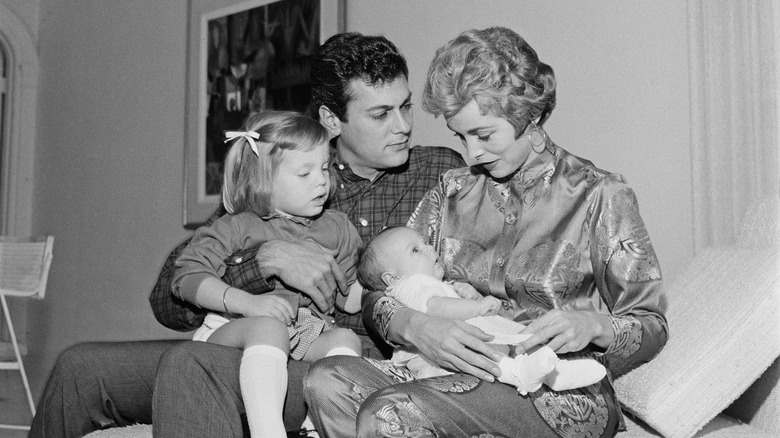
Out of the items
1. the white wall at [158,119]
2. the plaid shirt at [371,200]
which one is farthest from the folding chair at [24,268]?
the plaid shirt at [371,200]

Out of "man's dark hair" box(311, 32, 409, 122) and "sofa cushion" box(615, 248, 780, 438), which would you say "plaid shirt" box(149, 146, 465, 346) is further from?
"sofa cushion" box(615, 248, 780, 438)

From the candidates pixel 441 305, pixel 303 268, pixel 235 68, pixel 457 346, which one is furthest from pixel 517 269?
pixel 235 68

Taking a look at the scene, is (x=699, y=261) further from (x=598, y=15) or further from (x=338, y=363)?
(x=598, y=15)

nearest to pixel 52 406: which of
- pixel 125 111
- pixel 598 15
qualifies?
pixel 598 15

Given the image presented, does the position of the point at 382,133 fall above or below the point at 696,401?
above

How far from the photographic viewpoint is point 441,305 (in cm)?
171

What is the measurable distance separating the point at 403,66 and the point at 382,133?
22cm

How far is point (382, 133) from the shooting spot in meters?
2.34

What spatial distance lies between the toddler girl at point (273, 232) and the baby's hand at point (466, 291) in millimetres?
258

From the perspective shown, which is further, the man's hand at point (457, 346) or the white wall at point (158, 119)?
the white wall at point (158, 119)

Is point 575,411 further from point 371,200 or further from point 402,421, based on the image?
point 371,200

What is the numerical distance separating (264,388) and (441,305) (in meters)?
0.39

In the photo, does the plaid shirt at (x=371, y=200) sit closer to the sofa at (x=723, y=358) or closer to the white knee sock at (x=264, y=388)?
the sofa at (x=723, y=358)

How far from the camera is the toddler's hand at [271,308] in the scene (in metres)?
1.84
